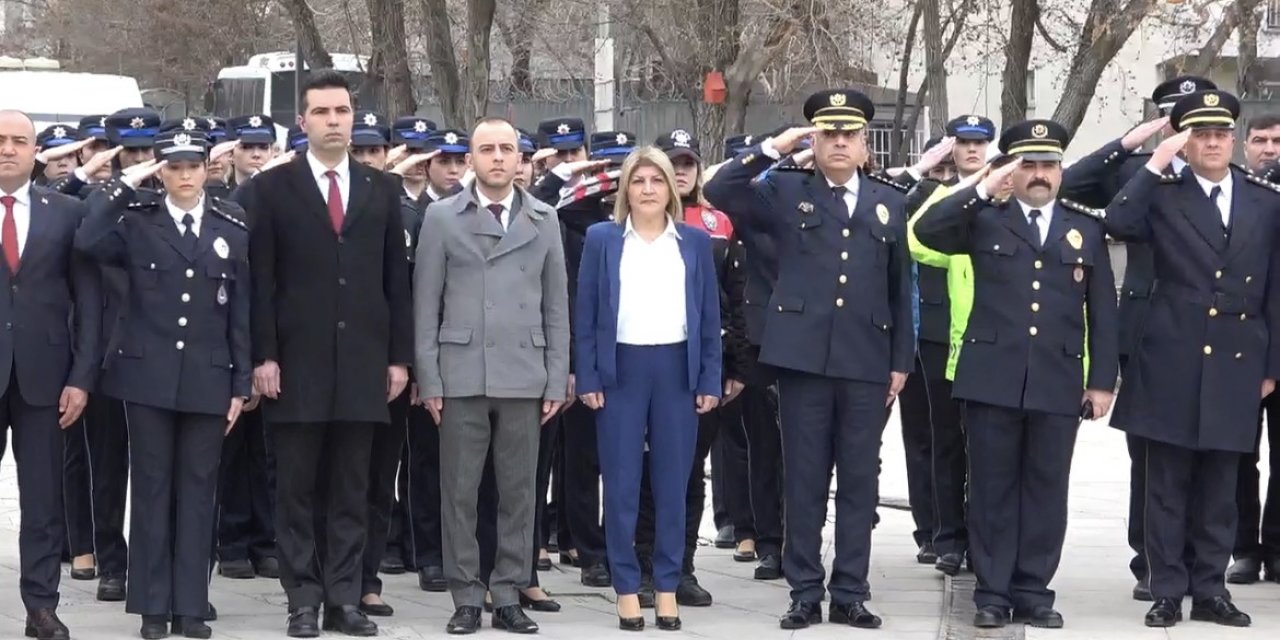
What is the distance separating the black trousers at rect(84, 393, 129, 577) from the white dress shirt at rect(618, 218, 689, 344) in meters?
2.64

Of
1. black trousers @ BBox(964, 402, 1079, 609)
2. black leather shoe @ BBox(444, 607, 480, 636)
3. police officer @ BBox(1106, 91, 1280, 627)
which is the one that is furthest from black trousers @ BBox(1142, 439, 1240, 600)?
black leather shoe @ BBox(444, 607, 480, 636)

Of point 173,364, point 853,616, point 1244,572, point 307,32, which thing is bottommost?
point 1244,572

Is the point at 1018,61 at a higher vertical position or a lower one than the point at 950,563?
higher

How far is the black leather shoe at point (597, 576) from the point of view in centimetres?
1095

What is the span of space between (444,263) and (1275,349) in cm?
377

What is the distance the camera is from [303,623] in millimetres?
9359

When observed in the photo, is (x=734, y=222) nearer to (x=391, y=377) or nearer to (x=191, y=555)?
(x=391, y=377)

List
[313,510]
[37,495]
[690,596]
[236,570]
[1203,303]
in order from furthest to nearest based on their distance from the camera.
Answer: [236,570]
[690,596]
[1203,303]
[313,510]
[37,495]

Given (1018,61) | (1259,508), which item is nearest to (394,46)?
(1018,61)

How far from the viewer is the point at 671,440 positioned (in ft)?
32.0

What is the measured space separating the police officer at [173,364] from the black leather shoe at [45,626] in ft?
0.97

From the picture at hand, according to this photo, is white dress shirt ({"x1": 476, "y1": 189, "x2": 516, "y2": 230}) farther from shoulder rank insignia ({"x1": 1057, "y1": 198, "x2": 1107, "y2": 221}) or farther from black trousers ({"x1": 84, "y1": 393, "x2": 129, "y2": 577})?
shoulder rank insignia ({"x1": 1057, "y1": 198, "x2": 1107, "y2": 221})

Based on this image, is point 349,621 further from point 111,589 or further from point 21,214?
point 21,214

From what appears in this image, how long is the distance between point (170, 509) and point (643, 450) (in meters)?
2.06
